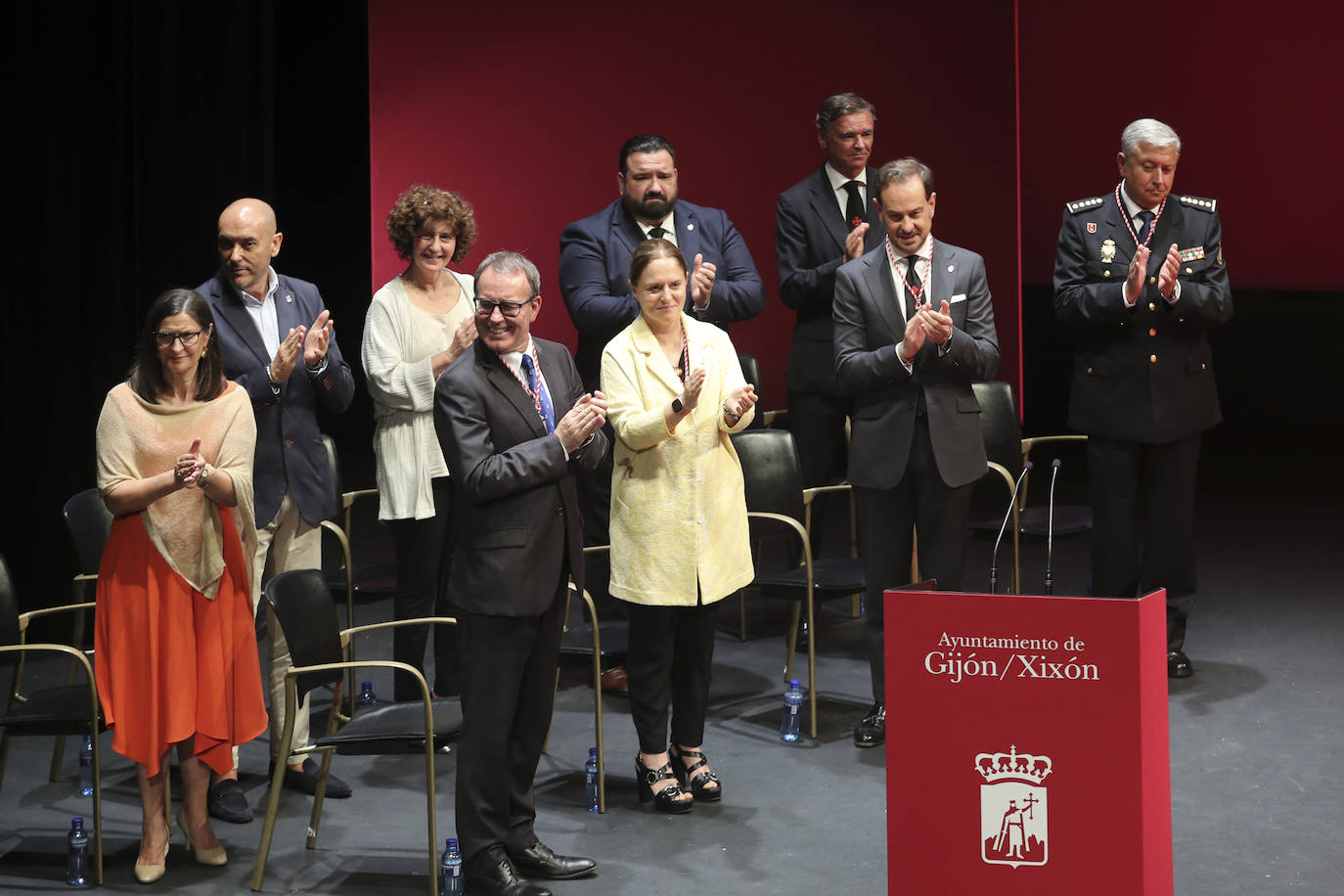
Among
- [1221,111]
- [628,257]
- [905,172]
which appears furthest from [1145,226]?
[1221,111]

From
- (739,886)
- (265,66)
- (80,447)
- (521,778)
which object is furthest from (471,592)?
(265,66)

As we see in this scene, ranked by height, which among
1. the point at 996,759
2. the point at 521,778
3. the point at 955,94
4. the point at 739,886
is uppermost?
the point at 955,94

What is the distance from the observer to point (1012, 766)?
2445mm

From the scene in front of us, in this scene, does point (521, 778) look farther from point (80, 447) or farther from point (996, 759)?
point (80, 447)

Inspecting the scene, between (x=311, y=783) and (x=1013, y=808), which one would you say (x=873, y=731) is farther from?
(x=1013, y=808)

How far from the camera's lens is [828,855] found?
373 centimetres

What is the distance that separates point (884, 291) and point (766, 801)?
148 cm

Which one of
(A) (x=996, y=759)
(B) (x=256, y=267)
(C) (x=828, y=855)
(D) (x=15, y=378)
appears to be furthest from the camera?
(D) (x=15, y=378)

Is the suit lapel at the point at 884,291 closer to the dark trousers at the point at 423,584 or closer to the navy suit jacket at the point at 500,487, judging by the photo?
the navy suit jacket at the point at 500,487

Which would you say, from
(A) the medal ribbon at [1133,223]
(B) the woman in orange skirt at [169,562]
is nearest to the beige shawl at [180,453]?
(B) the woman in orange skirt at [169,562]

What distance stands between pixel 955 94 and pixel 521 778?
592 centimetres

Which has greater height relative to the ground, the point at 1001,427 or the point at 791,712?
the point at 1001,427

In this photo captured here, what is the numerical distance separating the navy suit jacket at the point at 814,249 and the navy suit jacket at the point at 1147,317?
76 centimetres

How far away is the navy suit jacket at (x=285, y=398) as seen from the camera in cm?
427
